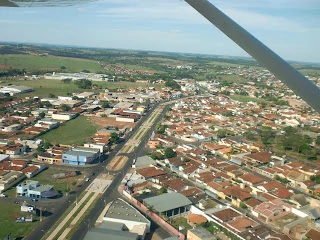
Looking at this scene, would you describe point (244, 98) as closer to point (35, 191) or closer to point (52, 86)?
point (52, 86)

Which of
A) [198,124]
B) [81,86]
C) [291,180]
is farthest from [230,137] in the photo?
[81,86]

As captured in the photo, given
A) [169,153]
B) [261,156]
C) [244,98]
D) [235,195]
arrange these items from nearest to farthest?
[235,195], [169,153], [261,156], [244,98]

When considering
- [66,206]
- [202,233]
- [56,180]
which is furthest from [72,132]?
[202,233]

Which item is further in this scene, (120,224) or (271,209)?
(271,209)

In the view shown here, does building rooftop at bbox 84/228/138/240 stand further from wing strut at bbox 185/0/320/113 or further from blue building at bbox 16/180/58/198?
wing strut at bbox 185/0/320/113

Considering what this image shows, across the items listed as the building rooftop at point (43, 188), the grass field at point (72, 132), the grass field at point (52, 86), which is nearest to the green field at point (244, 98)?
the grass field at point (52, 86)

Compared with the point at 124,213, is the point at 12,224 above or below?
below

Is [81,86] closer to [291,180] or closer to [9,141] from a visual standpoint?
[9,141]
